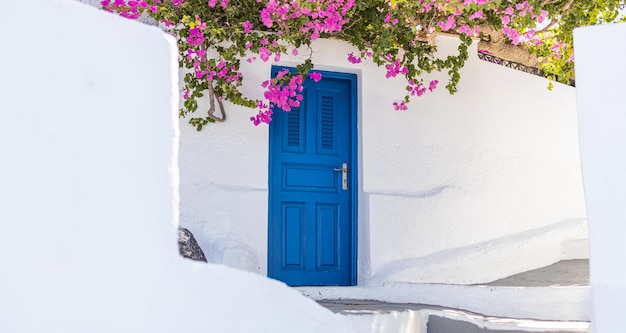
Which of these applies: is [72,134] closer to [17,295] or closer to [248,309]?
[17,295]

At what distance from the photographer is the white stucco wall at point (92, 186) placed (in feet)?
8.27

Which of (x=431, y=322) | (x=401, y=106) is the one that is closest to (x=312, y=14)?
(x=401, y=106)

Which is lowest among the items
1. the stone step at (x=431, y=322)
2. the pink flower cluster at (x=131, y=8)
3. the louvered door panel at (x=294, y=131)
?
the stone step at (x=431, y=322)

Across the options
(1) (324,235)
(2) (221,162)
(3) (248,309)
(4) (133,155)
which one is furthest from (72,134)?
(1) (324,235)

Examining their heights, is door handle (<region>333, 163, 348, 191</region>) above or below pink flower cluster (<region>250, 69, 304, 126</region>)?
below

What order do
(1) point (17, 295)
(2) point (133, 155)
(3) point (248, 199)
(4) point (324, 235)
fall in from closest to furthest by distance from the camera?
(1) point (17, 295) → (2) point (133, 155) → (3) point (248, 199) → (4) point (324, 235)

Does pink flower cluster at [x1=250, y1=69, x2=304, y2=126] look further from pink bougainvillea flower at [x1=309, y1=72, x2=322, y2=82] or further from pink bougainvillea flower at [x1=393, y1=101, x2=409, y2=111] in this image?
pink bougainvillea flower at [x1=393, y1=101, x2=409, y2=111]

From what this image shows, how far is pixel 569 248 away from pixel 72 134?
593cm

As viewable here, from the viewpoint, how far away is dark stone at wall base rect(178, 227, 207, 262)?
5785mm

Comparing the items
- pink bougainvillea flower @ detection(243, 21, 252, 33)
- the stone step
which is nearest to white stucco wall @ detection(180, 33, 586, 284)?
pink bougainvillea flower @ detection(243, 21, 252, 33)

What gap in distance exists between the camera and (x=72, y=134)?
2604 millimetres

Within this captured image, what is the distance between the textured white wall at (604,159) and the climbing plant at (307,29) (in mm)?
2064

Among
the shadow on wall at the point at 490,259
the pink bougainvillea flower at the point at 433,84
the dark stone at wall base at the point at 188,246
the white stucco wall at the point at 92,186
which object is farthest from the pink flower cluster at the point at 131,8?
the white stucco wall at the point at 92,186

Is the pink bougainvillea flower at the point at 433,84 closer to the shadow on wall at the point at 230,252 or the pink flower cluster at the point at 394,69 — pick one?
the pink flower cluster at the point at 394,69
